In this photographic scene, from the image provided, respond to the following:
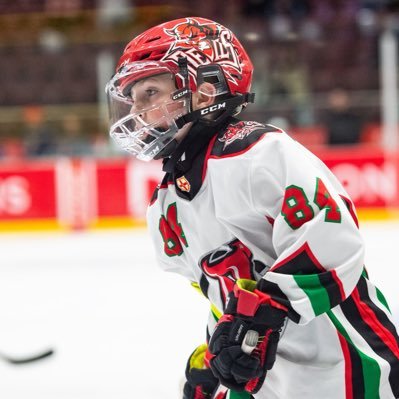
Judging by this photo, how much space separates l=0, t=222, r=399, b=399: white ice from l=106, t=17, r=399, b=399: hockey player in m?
0.85

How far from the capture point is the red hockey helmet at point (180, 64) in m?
1.47

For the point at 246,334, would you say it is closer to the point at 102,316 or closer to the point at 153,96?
the point at 153,96

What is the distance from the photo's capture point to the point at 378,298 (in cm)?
146

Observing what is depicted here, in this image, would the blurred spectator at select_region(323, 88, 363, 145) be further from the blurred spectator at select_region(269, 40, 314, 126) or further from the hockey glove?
the hockey glove

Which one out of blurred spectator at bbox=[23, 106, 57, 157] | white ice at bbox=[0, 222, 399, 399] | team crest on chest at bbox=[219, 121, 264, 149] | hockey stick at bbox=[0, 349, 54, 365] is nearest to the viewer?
team crest on chest at bbox=[219, 121, 264, 149]

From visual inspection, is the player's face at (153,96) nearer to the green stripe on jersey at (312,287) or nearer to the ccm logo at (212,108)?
the ccm logo at (212,108)

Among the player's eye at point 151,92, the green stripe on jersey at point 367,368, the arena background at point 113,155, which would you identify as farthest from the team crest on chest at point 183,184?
the arena background at point 113,155

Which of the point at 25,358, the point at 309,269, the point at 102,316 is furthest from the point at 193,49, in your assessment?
the point at 102,316

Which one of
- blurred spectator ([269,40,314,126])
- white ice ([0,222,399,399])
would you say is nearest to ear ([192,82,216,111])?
white ice ([0,222,399,399])

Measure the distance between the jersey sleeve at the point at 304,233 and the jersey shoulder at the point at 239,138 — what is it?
42 millimetres

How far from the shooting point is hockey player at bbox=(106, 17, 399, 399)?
1244mm

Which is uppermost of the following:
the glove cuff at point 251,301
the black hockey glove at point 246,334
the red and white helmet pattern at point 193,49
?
the red and white helmet pattern at point 193,49

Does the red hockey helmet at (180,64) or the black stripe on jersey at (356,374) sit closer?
the black stripe on jersey at (356,374)

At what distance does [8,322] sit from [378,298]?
236 cm
